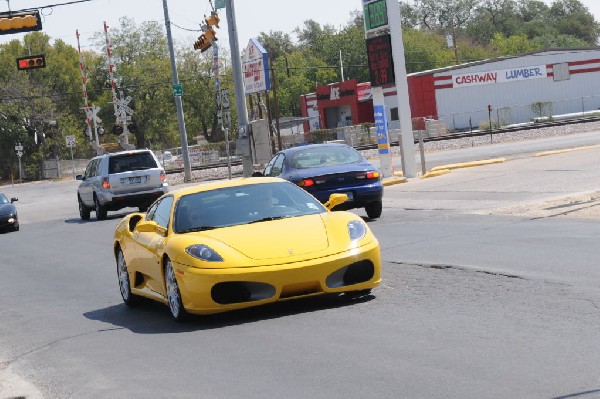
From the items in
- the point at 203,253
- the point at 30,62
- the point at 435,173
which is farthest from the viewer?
the point at 30,62

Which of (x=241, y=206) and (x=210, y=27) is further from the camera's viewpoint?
A: (x=210, y=27)

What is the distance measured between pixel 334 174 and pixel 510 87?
6370 centimetres

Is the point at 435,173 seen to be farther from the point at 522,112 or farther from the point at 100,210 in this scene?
the point at 522,112

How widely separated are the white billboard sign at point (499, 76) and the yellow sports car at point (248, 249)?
7022cm

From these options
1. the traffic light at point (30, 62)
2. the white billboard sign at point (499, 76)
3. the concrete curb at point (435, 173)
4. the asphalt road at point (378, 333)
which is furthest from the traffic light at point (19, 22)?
the white billboard sign at point (499, 76)

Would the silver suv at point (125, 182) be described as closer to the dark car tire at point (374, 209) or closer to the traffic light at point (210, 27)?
the dark car tire at point (374, 209)

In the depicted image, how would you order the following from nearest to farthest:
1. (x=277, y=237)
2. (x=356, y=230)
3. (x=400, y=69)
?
(x=277, y=237), (x=356, y=230), (x=400, y=69)

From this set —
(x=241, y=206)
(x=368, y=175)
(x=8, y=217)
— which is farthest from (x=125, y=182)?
(x=241, y=206)

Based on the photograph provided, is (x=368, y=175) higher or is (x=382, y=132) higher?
(x=382, y=132)

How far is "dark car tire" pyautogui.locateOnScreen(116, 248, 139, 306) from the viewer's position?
1172 cm

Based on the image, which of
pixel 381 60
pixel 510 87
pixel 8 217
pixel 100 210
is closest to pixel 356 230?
pixel 100 210

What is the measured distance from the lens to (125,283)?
39.1ft

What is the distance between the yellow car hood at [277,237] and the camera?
383 inches

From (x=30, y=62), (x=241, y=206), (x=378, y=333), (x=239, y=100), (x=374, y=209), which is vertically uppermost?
(x=30, y=62)
